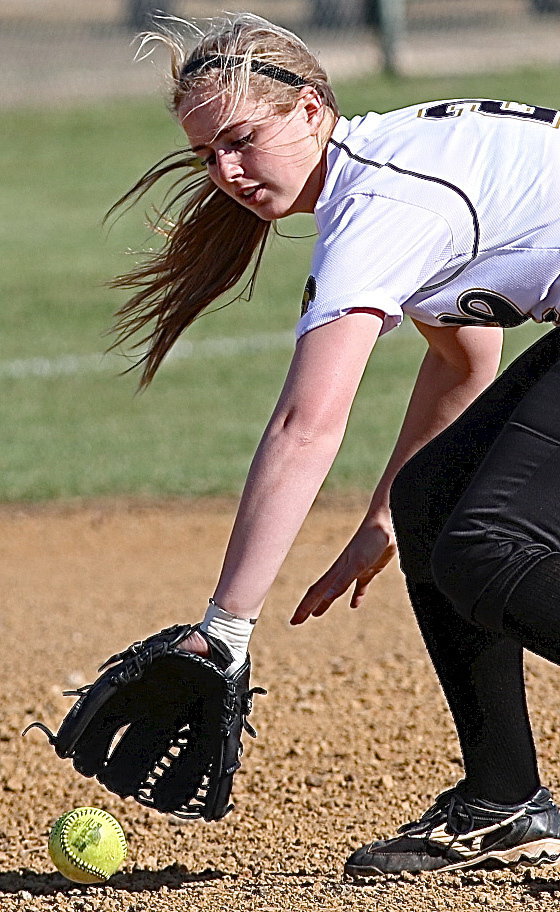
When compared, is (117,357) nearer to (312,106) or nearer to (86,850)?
(86,850)

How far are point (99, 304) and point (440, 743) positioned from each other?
294 inches

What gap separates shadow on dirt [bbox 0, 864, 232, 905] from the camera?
2934 mm

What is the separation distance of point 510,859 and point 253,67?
69.8 inches

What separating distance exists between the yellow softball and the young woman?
554 mm

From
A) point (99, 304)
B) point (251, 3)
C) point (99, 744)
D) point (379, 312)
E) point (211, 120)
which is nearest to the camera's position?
point (379, 312)

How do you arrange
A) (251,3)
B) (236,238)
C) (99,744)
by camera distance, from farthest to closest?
1. (251,3)
2. (236,238)
3. (99,744)

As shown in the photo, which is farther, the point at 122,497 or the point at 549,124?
the point at 122,497

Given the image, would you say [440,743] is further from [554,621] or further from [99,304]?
[99,304]

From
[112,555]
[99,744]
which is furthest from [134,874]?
[112,555]

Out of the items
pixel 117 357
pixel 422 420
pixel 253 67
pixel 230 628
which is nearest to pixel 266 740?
pixel 422 420

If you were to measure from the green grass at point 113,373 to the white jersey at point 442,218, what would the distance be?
3.83 feet

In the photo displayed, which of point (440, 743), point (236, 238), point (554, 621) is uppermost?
point (236, 238)

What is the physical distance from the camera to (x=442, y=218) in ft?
7.63

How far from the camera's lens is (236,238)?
112 inches
